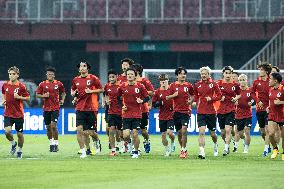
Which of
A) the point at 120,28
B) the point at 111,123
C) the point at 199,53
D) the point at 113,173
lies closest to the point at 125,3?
the point at 120,28

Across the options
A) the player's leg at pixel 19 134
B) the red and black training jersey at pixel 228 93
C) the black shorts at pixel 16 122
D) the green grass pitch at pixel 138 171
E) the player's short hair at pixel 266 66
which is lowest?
the green grass pitch at pixel 138 171

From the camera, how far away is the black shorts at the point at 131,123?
26.5 metres

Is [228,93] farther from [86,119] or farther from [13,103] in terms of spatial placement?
[13,103]

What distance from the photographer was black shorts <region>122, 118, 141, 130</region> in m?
26.5

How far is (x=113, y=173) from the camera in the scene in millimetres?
21094

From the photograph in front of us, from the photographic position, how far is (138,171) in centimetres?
2161

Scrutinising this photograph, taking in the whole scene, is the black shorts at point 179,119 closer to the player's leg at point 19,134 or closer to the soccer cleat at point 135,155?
the soccer cleat at point 135,155

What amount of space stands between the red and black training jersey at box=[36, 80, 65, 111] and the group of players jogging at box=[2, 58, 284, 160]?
22 centimetres

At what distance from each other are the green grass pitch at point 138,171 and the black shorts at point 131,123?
768mm

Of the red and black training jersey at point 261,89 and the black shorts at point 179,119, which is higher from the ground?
the red and black training jersey at point 261,89

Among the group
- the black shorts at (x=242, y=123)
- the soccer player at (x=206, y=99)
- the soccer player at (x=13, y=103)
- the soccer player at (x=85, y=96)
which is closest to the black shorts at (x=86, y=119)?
the soccer player at (x=85, y=96)

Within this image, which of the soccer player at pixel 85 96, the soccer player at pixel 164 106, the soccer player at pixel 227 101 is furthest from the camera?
the soccer player at pixel 227 101

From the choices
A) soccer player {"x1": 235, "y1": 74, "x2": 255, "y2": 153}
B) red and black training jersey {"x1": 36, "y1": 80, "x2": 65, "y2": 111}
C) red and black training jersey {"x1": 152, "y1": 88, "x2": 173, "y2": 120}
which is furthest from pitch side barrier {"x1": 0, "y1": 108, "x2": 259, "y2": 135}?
red and black training jersey {"x1": 152, "y1": 88, "x2": 173, "y2": 120}

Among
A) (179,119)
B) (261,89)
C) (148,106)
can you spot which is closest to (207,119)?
(179,119)
